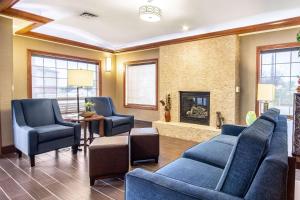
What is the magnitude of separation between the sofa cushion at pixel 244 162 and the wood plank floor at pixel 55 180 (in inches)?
31.3

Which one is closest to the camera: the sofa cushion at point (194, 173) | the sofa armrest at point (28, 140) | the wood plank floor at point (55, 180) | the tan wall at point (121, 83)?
the sofa cushion at point (194, 173)

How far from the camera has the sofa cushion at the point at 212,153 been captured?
1951mm

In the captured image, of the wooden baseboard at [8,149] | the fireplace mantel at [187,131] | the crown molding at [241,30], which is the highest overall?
the crown molding at [241,30]

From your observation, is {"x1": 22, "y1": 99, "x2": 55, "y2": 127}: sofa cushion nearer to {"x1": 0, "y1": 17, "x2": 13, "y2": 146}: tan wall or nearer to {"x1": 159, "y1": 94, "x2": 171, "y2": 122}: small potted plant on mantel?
{"x1": 0, "y1": 17, "x2": 13, "y2": 146}: tan wall

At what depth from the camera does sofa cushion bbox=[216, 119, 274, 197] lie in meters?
0.96

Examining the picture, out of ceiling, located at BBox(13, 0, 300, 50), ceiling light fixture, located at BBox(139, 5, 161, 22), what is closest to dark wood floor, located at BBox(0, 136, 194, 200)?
ceiling light fixture, located at BBox(139, 5, 161, 22)

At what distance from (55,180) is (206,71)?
3.61m

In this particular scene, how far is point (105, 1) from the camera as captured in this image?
10.8 feet

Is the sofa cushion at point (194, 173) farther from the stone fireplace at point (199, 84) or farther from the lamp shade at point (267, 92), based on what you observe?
the stone fireplace at point (199, 84)

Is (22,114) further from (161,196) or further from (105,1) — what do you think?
(161,196)

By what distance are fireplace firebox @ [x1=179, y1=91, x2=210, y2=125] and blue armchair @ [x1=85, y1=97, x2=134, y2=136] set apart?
1345 millimetres

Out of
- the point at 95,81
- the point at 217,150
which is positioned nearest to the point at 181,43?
the point at 95,81

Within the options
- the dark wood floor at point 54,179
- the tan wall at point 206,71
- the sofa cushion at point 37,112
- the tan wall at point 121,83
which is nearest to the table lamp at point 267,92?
the tan wall at point 206,71

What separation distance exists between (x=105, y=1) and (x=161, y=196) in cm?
315
